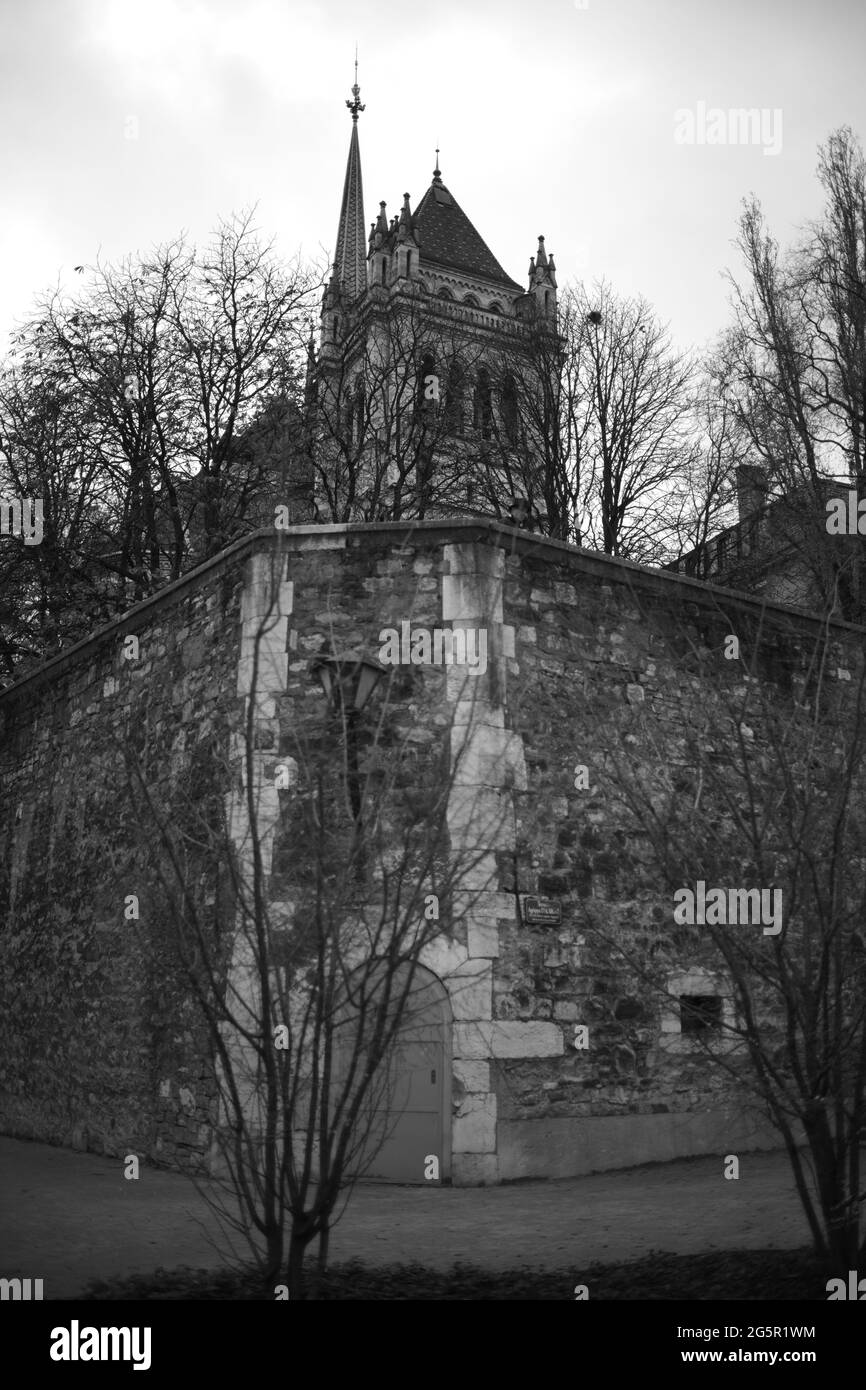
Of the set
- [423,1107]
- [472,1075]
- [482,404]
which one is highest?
[482,404]

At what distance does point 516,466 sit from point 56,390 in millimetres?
8289

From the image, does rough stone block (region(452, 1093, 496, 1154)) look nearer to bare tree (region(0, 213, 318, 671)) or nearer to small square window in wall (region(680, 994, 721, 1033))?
small square window in wall (region(680, 994, 721, 1033))

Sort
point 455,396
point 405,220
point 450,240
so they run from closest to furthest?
point 455,396, point 405,220, point 450,240

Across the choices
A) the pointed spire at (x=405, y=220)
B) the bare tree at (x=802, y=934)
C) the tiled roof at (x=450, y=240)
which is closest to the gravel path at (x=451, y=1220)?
the bare tree at (x=802, y=934)

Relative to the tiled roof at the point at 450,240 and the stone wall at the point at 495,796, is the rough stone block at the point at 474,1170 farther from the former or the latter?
the tiled roof at the point at 450,240

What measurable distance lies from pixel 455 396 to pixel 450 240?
1136 inches

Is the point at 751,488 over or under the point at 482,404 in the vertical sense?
under

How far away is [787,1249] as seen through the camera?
681 cm

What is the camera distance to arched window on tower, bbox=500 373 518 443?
24031 millimetres

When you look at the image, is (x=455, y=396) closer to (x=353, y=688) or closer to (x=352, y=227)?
(x=353, y=688)

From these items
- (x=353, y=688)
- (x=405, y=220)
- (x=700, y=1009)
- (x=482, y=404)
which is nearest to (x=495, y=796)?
(x=353, y=688)

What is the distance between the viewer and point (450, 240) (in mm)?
50312

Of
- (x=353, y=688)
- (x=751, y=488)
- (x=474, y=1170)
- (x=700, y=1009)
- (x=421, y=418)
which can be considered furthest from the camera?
(x=421, y=418)
